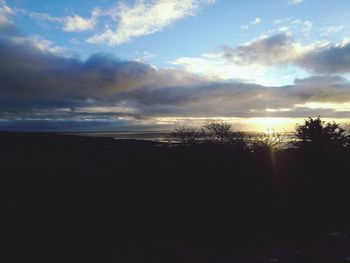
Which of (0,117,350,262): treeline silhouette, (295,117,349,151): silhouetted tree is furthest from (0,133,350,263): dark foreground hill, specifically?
(295,117,349,151): silhouetted tree

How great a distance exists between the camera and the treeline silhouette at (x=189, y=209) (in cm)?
1129

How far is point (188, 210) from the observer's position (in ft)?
48.1

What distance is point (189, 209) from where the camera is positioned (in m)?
14.7

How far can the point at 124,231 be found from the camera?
13.6 m

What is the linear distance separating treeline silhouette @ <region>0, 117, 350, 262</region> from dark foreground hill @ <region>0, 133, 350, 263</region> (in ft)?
0.14

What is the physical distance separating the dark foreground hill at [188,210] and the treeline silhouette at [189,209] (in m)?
0.04

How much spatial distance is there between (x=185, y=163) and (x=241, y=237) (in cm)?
472

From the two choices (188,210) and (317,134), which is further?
(317,134)

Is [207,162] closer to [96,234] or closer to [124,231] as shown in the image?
[124,231]

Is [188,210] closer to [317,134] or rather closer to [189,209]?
[189,209]

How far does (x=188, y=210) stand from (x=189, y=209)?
7cm

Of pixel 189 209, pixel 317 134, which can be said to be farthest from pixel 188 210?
pixel 317 134

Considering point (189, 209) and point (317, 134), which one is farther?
A: point (317, 134)

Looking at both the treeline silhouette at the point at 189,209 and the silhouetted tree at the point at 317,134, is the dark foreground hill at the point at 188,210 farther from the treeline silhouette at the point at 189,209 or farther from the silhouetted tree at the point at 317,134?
the silhouetted tree at the point at 317,134
